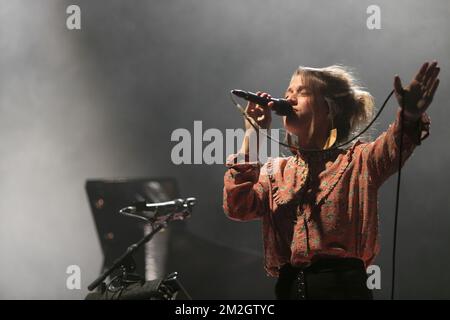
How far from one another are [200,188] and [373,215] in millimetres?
1011

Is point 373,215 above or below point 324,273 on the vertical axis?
above

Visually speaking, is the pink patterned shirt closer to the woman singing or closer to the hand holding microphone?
the woman singing

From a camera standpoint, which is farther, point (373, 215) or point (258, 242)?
point (258, 242)

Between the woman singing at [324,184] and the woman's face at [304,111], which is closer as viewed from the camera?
the woman singing at [324,184]

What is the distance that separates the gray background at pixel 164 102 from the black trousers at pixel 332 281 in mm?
906

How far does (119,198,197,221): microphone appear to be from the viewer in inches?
73.7

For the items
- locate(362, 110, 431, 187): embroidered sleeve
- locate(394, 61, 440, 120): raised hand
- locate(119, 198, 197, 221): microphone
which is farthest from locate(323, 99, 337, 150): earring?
locate(119, 198, 197, 221): microphone

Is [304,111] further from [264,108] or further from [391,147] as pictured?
[391,147]

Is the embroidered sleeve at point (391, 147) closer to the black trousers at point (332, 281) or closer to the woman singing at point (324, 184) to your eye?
the woman singing at point (324, 184)

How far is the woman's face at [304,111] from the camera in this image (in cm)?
152

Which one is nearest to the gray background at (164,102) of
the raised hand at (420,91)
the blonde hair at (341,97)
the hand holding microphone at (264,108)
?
the blonde hair at (341,97)
